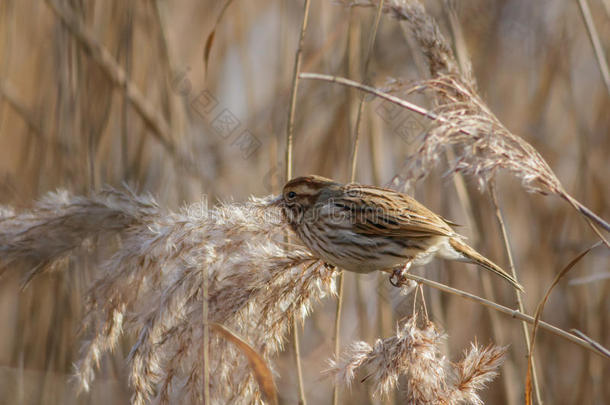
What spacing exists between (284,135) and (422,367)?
7.02ft

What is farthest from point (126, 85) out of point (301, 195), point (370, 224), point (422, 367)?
point (422, 367)

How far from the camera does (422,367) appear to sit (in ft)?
5.77

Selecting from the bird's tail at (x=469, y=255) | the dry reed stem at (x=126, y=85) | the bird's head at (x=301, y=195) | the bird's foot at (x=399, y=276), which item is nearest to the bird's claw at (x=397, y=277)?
the bird's foot at (x=399, y=276)

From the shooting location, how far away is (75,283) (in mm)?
2801

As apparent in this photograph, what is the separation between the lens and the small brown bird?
255cm

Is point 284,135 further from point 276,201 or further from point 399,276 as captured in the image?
point 399,276

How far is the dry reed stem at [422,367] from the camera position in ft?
5.62

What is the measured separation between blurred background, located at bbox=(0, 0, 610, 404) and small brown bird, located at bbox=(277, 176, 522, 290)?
Result: 0.47 meters

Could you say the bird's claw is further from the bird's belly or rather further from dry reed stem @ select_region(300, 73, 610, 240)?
dry reed stem @ select_region(300, 73, 610, 240)

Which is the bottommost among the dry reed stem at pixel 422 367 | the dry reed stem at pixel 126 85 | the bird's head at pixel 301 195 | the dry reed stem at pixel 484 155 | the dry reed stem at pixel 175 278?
the dry reed stem at pixel 422 367

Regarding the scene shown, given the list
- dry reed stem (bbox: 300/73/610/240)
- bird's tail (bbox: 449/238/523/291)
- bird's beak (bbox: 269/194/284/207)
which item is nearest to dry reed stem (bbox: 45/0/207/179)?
A: bird's beak (bbox: 269/194/284/207)

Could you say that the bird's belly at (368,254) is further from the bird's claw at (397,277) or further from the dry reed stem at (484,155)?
the dry reed stem at (484,155)

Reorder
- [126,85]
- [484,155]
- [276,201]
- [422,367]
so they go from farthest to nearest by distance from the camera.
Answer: [126,85] < [276,201] < [484,155] < [422,367]

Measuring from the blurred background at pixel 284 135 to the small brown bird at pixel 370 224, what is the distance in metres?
0.47
